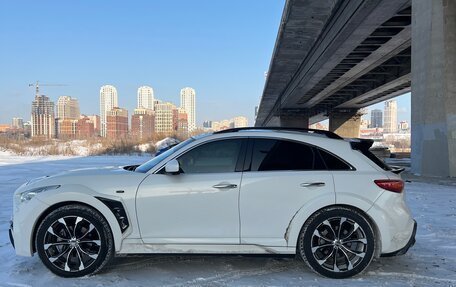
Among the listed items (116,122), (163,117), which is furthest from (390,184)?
(163,117)

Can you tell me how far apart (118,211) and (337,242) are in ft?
7.75

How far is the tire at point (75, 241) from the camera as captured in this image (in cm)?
445

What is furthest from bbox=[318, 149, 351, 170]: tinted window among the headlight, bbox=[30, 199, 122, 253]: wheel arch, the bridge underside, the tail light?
the bridge underside

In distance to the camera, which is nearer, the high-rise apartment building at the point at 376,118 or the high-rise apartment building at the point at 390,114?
the high-rise apartment building at the point at 390,114

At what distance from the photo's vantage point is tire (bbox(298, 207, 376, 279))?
175 inches

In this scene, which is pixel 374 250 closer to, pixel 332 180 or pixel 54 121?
pixel 332 180

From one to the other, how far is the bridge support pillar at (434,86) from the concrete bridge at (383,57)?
0.03 metres

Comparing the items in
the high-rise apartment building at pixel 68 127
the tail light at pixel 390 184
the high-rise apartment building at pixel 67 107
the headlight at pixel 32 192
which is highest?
the high-rise apartment building at pixel 67 107

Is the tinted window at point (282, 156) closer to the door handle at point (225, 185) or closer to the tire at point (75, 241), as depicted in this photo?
the door handle at point (225, 185)

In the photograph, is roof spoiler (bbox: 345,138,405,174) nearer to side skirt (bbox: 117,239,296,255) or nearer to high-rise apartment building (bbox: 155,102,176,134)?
side skirt (bbox: 117,239,296,255)

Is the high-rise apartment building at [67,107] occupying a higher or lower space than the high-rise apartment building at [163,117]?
higher

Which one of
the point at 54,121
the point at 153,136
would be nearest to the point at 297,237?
the point at 153,136

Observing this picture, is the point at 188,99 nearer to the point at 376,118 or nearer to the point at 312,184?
the point at 376,118

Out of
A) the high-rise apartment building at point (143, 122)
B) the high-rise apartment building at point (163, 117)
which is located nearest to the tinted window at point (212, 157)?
the high-rise apartment building at point (163, 117)
